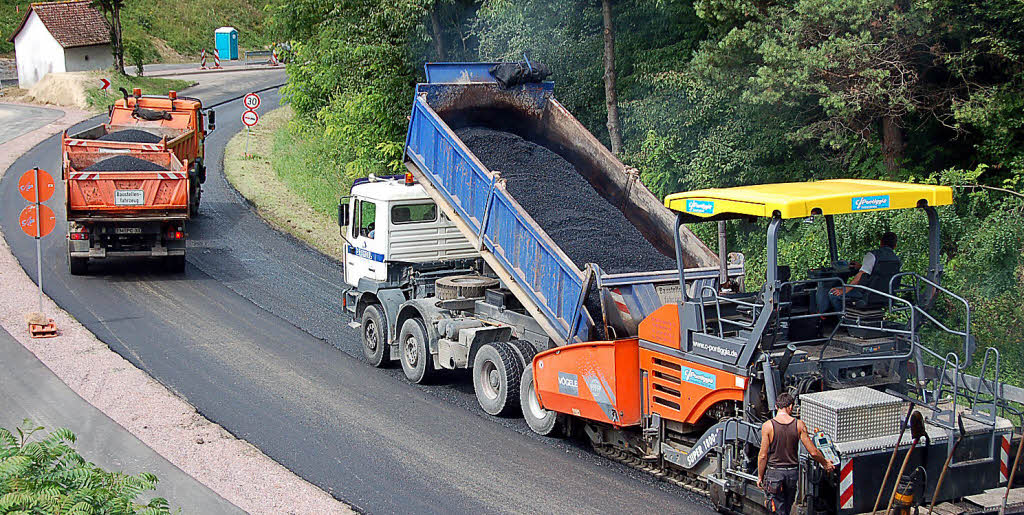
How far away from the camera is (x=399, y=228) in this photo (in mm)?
13109

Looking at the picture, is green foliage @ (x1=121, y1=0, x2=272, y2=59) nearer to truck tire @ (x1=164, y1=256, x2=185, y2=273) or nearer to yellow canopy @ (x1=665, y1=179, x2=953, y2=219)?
truck tire @ (x1=164, y1=256, x2=185, y2=273)

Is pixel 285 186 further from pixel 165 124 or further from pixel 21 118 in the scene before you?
pixel 21 118

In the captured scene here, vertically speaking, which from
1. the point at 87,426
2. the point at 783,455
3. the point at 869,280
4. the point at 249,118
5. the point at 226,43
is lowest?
the point at 87,426

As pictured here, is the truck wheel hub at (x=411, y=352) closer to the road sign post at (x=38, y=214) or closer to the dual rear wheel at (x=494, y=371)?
the dual rear wheel at (x=494, y=371)

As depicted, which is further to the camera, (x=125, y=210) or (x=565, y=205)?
(x=125, y=210)

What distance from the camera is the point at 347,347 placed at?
45.9 ft

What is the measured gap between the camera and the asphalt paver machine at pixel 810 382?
24.7 feet

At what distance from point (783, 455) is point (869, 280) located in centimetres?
216

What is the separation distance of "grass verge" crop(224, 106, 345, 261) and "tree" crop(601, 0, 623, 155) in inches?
228

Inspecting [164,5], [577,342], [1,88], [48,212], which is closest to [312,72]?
[48,212]

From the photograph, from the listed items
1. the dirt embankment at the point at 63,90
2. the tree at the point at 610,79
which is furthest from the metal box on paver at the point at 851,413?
the dirt embankment at the point at 63,90

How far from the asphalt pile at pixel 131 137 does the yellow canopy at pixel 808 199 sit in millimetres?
14713

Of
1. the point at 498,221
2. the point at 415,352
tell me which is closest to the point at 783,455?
the point at 498,221

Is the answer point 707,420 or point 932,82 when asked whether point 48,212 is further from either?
point 932,82
